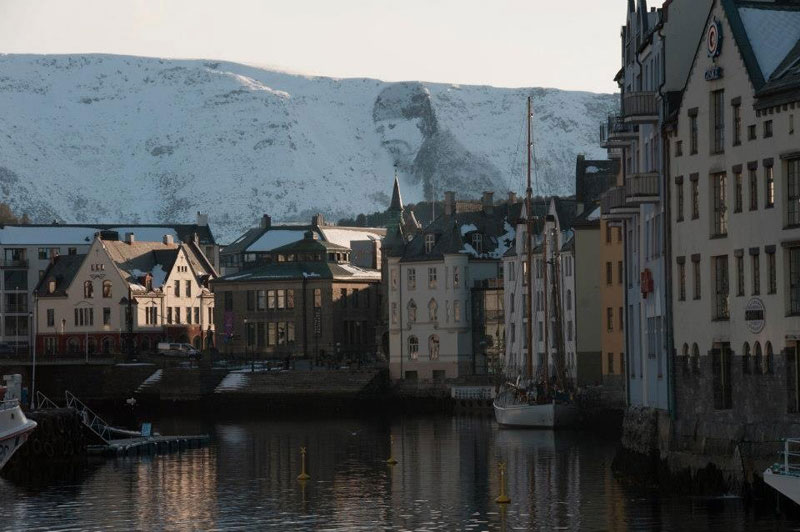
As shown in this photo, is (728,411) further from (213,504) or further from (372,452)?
(372,452)

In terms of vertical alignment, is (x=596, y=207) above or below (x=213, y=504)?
above

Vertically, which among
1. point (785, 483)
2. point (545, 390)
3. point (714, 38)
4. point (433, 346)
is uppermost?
point (714, 38)

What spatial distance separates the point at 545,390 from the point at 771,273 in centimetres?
6725

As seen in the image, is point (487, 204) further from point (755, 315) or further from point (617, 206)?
point (755, 315)

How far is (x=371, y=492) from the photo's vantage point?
8419 centimetres

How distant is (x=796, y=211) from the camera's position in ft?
210

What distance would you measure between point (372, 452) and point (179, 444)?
14.0m

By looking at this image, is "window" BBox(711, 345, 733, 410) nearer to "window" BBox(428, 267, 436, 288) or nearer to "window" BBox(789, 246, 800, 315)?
"window" BBox(789, 246, 800, 315)

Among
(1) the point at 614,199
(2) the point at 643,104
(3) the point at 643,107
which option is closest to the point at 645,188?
(3) the point at 643,107

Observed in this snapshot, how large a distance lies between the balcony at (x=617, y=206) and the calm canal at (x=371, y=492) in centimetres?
1187

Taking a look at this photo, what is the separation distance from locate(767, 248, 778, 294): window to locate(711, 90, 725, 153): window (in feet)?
18.2

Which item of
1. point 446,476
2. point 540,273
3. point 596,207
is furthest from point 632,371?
point 540,273

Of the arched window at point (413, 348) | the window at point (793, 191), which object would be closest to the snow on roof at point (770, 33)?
the window at point (793, 191)

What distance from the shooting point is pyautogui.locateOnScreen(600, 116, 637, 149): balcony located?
283 ft
